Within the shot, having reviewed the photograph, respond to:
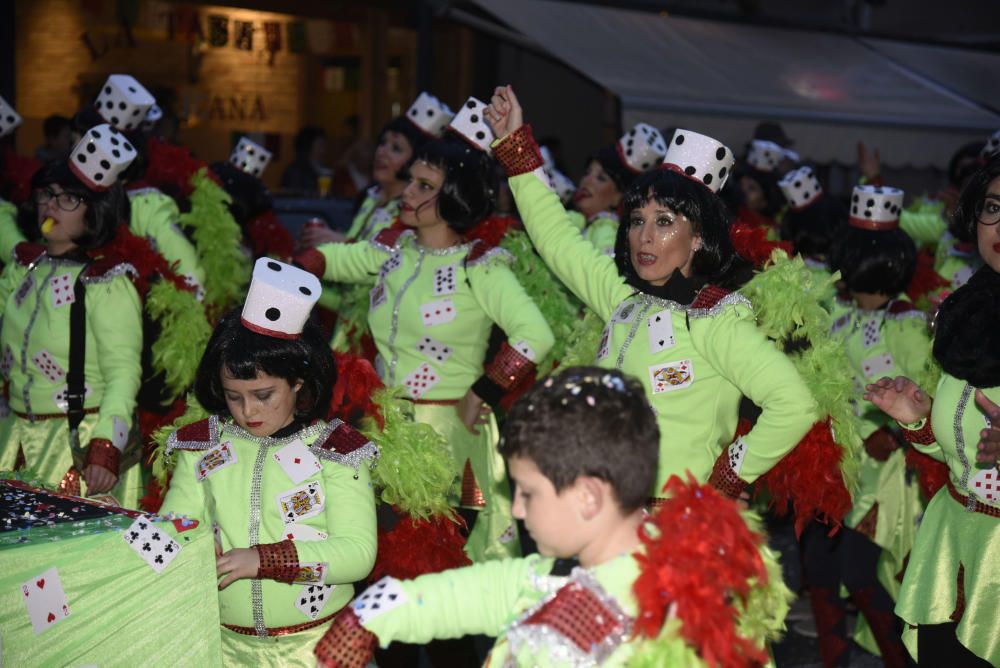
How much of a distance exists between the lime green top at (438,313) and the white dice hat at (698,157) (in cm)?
124

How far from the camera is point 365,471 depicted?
3.50 metres

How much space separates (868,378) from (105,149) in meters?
3.35

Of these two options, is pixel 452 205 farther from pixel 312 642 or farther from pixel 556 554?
pixel 556 554

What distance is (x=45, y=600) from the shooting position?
2742mm

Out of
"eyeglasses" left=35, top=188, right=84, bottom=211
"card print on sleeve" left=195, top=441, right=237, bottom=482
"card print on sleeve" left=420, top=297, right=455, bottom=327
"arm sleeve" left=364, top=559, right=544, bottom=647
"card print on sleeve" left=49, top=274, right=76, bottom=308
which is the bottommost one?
"card print on sleeve" left=420, top=297, right=455, bottom=327

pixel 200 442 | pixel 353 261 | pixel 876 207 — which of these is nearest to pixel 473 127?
pixel 353 261

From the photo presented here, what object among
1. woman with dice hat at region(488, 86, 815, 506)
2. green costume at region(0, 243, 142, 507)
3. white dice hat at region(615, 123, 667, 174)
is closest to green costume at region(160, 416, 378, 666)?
woman with dice hat at region(488, 86, 815, 506)

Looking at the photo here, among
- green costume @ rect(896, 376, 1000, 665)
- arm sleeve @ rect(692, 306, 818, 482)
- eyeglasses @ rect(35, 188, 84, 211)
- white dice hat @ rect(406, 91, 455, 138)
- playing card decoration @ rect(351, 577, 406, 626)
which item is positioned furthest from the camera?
white dice hat @ rect(406, 91, 455, 138)

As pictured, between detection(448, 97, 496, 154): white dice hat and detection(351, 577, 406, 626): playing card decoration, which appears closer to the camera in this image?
detection(351, 577, 406, 626): playing card decoration

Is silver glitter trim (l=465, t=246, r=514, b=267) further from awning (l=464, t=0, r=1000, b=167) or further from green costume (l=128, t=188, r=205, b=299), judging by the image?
awning (l=464, t=0, r=1000, b=167)

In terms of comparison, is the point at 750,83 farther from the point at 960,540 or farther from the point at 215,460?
the point at 215,460

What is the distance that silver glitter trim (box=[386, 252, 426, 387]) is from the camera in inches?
206

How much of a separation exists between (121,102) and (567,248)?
3.62 m

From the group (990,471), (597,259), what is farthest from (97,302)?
(990,471)
